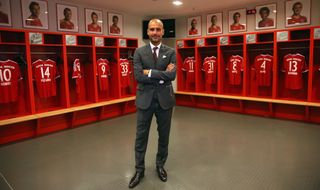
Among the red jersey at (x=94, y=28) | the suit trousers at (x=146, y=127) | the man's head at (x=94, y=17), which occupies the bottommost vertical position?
the suit trousers at (x=146, y=127)

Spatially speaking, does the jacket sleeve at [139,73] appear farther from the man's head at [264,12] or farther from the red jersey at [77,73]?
the man's head at [264,12]

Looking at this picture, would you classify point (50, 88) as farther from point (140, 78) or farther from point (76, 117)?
point (140, 78)

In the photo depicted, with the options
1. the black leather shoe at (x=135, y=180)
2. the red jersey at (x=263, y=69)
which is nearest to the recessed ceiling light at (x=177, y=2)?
the red jersey at (x=263, y=69)

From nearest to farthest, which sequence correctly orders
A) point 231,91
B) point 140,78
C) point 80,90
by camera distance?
point 140,78, point 80,90, point 231,91

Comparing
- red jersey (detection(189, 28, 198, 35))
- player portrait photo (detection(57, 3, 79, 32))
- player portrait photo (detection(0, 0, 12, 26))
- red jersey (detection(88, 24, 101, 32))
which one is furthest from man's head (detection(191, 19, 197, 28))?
player portrait photo (detection(0, 0, 12, 26))

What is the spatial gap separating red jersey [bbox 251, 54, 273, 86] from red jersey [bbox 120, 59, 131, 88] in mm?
3053

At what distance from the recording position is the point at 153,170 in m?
2.77

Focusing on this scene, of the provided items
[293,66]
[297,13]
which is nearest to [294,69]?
[293,66]

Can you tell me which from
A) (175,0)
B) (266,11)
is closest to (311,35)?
(266,11)

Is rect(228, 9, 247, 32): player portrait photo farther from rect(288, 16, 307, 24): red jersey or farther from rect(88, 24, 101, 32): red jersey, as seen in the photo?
rect(88, 24, 101, 32): red jersey

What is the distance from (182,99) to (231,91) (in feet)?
4.78

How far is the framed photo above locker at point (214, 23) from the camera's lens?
20.5ft

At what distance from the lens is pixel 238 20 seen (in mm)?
5934

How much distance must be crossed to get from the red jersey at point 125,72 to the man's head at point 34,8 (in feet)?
6.64
